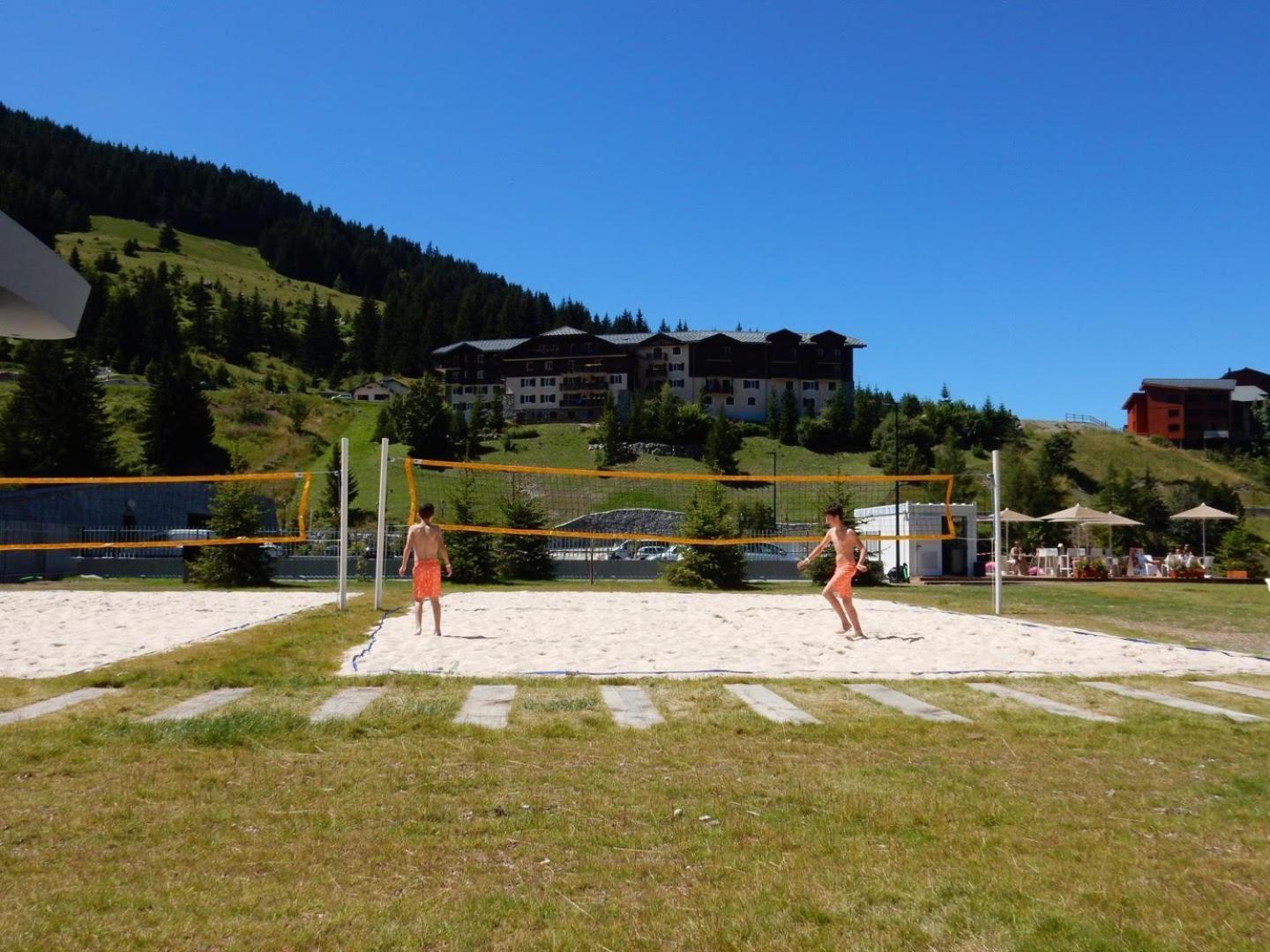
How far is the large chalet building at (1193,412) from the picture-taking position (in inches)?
3639

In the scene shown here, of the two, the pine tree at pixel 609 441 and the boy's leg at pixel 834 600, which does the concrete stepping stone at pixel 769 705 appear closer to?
the boy's leg at pixel 834 600

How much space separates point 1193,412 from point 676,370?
4873 centimetres

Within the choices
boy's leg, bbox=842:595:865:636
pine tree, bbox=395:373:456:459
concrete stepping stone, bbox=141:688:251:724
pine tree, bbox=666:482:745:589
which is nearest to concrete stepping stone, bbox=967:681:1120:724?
boy's leg, bbox=842:595:865:636

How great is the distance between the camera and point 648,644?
890 cm

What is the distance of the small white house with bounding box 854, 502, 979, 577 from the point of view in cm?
2886

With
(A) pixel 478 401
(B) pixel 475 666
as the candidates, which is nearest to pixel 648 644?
(B) pixel 475 666

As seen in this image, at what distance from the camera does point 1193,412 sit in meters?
93.0

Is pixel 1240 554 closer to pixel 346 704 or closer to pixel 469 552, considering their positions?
pixel 469 552

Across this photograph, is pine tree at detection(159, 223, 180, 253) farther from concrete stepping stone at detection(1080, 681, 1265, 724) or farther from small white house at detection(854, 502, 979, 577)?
concrete stepping stone at detection(1080, 681, 1265, 724)

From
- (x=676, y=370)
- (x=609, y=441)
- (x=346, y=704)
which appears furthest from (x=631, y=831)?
(x=676, y=370)

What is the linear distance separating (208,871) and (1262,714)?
555cm

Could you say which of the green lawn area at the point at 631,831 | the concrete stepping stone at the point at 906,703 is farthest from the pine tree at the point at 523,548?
the green lawn area at the point at 631,831

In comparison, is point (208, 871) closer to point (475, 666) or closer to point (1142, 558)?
point (475, 666)

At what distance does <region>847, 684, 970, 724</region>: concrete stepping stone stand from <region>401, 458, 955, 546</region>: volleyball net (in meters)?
8.81
